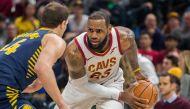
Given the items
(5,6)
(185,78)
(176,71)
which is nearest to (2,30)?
(5,6)

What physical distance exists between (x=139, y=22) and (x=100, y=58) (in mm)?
6172

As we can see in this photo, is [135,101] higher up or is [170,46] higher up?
[135,101]

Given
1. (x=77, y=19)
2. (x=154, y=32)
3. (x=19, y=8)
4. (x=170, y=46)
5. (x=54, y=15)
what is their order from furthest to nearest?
(x=19, y=8) < (x=77, y=19) < (x=154, y=32) < (x=170, y=46) < (x=54, y=15)

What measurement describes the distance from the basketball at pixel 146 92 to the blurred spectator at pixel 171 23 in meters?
5.38

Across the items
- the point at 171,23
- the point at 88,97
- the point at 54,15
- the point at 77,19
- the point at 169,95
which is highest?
the point at 54,15

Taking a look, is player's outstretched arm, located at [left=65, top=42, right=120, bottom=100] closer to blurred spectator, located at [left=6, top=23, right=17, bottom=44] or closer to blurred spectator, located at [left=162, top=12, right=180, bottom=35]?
blurred spectator, located at [left=6, top=23, right=17, bottom=44]

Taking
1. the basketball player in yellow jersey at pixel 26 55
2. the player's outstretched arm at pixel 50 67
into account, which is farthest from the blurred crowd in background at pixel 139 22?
the player's outstretched arm at pixel 50 67

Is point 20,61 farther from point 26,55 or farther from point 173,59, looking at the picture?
point 173,59

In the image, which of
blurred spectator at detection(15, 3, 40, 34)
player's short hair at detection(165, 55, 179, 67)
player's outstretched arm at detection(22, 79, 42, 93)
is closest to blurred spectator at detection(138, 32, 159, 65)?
player's short hair at detection(165, 55, 179, 67)

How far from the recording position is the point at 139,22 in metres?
13.3

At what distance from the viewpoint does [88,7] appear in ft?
44.1

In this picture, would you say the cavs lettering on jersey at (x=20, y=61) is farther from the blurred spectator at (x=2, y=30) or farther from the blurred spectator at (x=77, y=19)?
the blurred spectator at (x=77, y=19)

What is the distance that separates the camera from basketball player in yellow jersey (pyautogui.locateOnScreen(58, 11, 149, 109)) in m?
6.98

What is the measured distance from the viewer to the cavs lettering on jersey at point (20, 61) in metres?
5.92
